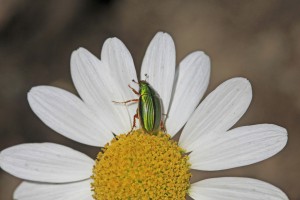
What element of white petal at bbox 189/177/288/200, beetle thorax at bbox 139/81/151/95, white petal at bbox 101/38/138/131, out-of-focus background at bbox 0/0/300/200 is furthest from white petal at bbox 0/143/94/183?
out-of-focus background at bbox 0/0/300/200

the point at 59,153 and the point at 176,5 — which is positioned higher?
the point at 176,5

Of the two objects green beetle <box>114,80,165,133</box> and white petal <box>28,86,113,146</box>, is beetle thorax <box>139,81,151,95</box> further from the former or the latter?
white petal <box>28,86,113,146</box>

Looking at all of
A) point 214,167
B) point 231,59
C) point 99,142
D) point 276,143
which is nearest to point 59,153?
point 99,142

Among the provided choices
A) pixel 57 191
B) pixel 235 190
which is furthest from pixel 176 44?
pixel 235 190

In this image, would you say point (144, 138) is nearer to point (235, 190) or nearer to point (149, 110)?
point (149, 110)

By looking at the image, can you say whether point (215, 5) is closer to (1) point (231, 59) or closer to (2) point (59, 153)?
(1) point (231, 59)

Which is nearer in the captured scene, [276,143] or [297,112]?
[276,143]
